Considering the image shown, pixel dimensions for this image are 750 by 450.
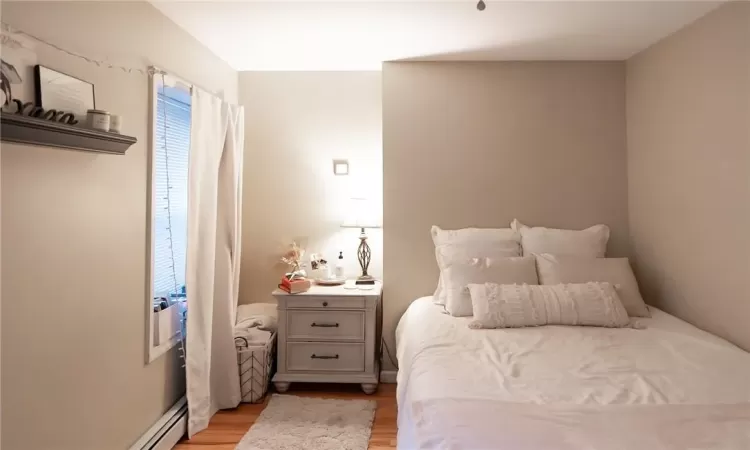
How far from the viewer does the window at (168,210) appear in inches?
93.9

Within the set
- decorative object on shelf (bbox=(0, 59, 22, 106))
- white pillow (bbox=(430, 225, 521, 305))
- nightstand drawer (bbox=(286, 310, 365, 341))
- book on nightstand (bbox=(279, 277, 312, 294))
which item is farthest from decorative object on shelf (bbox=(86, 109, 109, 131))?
white pillow (bbox=(430, 225, 521, 305))

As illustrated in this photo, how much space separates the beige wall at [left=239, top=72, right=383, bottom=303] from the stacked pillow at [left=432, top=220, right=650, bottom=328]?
0.82 metres

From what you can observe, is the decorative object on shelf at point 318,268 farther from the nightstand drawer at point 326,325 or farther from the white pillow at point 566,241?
the white pillow at point 566,241

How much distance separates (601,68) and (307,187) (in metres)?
2.23

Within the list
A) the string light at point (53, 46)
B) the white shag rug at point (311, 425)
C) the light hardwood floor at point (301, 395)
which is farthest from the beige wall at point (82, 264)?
the white shag rug at point (311, 425)

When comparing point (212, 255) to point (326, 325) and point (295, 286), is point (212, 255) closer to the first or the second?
point (295, 286)

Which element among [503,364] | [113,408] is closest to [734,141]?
[503,364]

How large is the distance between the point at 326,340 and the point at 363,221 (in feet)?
2.83

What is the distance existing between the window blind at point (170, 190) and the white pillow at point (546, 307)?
163 centimetres

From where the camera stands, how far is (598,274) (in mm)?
2770

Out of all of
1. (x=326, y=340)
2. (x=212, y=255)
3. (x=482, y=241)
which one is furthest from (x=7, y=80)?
(x=482, y=241)

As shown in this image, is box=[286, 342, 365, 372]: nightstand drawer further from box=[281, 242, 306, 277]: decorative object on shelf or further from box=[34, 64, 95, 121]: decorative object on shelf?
box=[34, 64, 95, 121]: decorative object on shelf

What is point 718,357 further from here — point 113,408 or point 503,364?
point 113,408

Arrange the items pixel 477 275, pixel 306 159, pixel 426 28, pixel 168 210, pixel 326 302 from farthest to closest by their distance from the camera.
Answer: pixel 306 159, pixel 326 302, pixel 477 275, pixel 426 28, pixel 168 210
